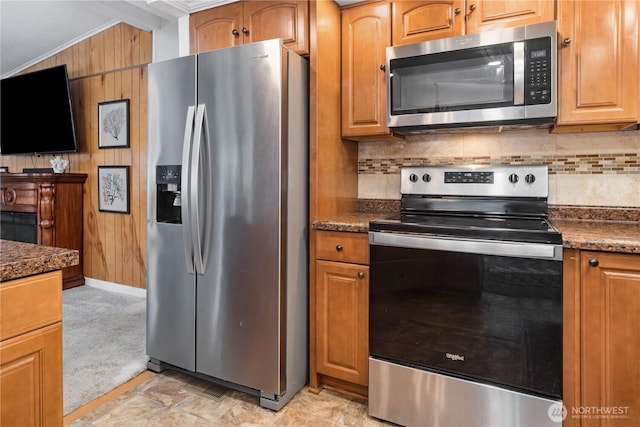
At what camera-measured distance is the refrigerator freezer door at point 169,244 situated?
2094 mm

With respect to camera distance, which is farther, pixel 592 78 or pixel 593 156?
pixel 593 156

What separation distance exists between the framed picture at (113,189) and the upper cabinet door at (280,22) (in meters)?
2.20

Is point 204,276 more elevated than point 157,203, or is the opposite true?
point 157,203

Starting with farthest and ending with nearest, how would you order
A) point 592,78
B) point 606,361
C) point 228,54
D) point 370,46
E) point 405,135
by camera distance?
point 405,135, point 370,46, point 228,54, point 592,78, point 606,361

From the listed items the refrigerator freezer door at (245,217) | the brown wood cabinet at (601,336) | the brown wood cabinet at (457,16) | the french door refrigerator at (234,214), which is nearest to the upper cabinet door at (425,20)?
the brown wood cabinet at (457,16)

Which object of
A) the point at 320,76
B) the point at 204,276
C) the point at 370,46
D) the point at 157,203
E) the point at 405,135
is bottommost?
the point at 204,276

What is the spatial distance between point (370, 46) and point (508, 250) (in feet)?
4.38

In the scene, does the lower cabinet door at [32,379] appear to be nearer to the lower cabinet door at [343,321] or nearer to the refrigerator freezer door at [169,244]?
the refrigerator freezer door at [169,244]

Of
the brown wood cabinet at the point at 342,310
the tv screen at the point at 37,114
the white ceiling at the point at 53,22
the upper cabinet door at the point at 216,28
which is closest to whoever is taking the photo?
the brown wood cabinet at the point at 342,310

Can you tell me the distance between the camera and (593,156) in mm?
2000

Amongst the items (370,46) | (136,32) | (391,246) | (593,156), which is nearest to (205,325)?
(391,246)

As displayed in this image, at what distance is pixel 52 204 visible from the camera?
12.7ft

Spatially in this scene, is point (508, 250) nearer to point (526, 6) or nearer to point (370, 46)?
point (526, 6)

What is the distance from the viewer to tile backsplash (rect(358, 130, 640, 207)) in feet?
6.40
